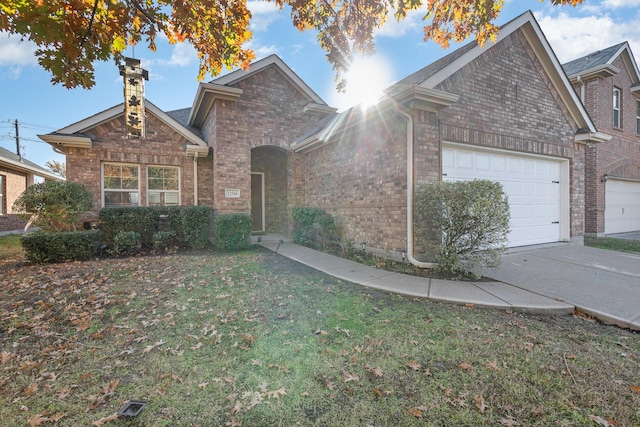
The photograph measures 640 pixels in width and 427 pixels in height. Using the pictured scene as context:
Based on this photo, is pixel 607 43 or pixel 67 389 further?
pixel 607 43

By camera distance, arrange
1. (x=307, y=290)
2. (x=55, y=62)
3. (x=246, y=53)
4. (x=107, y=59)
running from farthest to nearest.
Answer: (x=246, y=53)
(x=307, y=290)
(x=107, y=59)
(x=55, y=62)

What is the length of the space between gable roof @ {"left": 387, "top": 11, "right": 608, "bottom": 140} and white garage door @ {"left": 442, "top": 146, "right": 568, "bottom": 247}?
1.47 metres

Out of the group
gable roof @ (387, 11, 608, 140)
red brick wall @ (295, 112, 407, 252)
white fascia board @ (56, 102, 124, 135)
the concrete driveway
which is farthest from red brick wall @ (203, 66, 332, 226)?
the concrete driveway

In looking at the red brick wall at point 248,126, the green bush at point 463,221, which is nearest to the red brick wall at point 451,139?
the green bush at point 463,221

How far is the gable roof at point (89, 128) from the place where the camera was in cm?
856

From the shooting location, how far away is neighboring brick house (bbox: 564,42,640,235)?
11625 mm

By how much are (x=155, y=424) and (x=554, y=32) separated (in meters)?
12.0

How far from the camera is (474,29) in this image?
5.04 m

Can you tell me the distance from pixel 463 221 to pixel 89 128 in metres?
10.9

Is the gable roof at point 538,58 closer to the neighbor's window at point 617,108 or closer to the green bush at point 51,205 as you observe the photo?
the neighbor's window at point 617,108

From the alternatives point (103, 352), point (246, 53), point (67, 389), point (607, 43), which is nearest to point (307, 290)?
point (103, 352)

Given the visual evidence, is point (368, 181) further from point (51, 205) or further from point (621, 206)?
point (621, 206)

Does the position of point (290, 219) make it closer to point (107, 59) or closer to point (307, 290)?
point (307, 290)

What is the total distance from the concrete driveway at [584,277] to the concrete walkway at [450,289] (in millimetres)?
361
